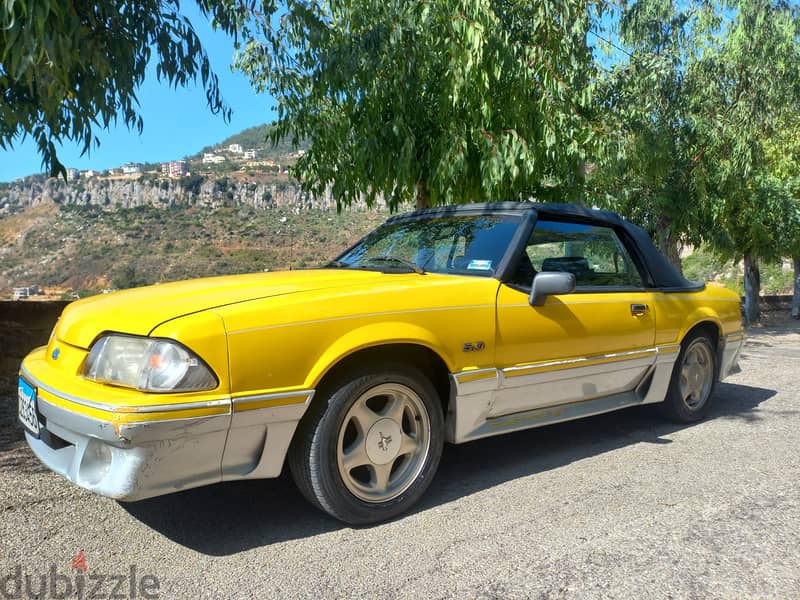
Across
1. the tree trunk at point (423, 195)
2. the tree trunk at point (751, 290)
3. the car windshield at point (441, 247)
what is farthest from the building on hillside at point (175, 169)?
the car windshield at point (441, 247)

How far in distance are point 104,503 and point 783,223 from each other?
1740cm

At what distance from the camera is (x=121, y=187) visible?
45562 mm

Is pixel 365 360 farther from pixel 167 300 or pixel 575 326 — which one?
pixel 575 326

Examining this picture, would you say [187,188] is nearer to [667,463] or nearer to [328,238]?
[328,238]

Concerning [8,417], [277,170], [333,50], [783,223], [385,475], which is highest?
[277,170]

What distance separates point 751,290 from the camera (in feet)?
64.7

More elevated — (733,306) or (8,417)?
(733,306)

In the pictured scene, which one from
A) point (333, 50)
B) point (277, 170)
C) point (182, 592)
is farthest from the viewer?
point (277, 170)

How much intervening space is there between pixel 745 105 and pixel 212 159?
57.8 meters

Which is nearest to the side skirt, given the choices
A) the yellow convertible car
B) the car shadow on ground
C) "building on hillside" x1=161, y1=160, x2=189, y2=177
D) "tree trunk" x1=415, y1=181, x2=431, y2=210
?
the yellow convertible car

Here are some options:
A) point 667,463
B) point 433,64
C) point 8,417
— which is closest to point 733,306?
point 667,463

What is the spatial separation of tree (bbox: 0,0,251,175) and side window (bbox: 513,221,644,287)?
288 centimetres

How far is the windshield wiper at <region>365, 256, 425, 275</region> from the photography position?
3816 mm

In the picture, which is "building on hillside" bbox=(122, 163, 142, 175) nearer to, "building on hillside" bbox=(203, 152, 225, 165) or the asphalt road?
"building on hillside" bbox=(203, 152, 225, 165)
